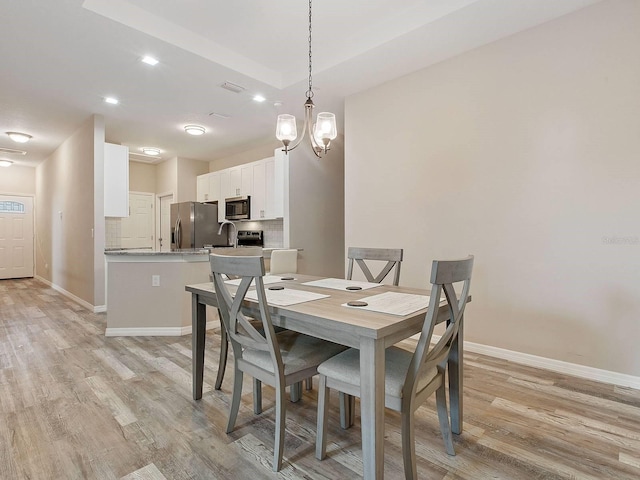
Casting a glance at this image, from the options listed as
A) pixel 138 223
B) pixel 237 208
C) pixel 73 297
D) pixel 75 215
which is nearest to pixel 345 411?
pixel 237 208

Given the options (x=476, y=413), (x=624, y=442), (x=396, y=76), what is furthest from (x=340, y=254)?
(x=624, y=442)

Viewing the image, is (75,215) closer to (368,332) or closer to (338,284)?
(338,284)

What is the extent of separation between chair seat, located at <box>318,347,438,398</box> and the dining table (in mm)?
131

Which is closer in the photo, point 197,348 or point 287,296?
point 287,296

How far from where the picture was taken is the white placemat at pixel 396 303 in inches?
61.9

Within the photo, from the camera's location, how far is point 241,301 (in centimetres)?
166

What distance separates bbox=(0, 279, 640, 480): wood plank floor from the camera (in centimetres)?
160

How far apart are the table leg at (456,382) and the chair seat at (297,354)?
587 mm

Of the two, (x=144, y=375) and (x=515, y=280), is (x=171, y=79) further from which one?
(x=515, y=280)

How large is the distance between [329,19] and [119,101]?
112 inches

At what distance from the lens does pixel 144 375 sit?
267cm

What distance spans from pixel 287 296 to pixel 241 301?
31 cm

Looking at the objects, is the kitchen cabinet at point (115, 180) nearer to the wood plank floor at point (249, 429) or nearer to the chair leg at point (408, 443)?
the wood plank floor at point (249, 429)

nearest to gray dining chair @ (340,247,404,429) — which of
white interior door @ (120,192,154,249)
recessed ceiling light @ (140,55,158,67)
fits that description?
recessed ceiling light @ (140,55,158,67)
